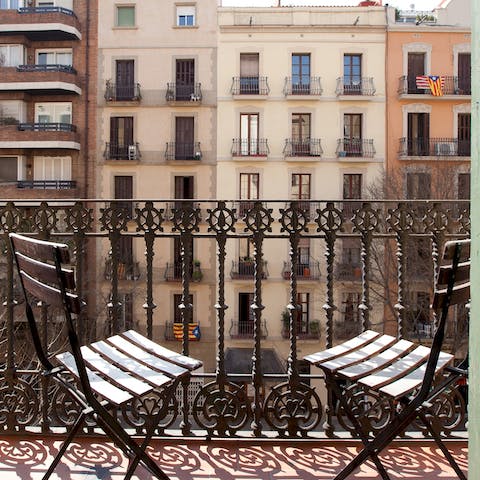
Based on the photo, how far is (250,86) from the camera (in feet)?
64.4

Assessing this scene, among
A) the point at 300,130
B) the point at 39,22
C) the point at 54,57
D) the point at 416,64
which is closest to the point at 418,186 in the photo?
the point at 300,130

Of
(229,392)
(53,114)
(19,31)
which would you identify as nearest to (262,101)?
(53,114)

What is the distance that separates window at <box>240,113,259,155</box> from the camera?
1970cm

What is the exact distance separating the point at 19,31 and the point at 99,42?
289 cm

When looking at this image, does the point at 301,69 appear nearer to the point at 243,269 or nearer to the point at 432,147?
the point at 432,147

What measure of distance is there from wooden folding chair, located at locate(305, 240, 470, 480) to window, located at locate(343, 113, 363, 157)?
18.1 meters

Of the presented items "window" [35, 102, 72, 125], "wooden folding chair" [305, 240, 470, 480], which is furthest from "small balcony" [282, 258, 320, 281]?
"wooden folding chair" [305, 240, 470, 480]

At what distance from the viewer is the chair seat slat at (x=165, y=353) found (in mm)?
1989

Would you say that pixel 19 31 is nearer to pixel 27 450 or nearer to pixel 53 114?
pixel 53 114

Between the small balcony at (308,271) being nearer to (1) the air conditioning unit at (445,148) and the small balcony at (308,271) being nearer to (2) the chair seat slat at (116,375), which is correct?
(1) the air conditioning unit at (445,148)

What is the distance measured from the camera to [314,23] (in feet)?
64.3

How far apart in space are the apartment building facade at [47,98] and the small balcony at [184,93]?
124 inches

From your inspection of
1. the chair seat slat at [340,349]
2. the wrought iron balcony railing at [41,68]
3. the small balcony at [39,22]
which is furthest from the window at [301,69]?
the chair seat slat at [340,349]

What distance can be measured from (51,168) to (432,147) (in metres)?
14.7
